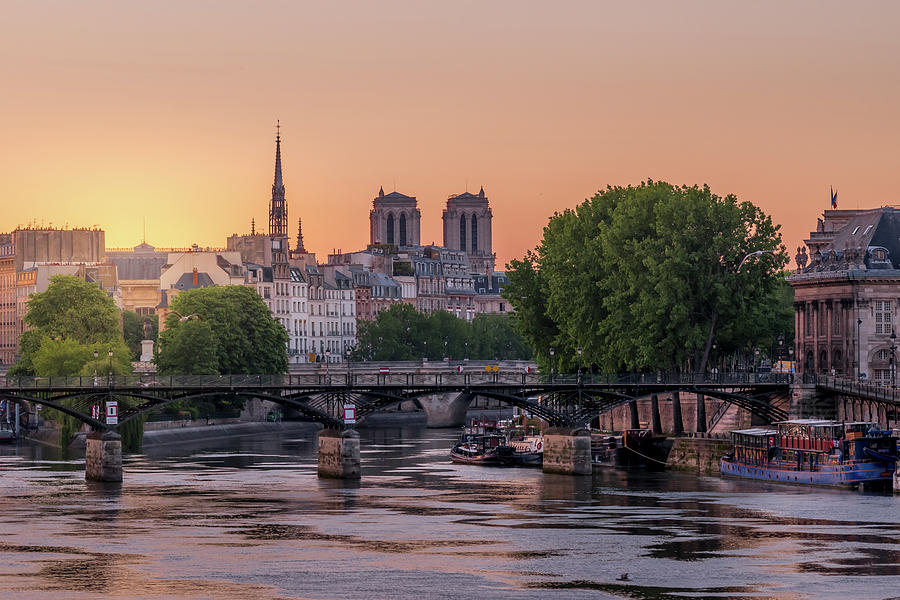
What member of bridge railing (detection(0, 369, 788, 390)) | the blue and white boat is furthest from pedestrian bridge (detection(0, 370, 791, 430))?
the blue and white boat

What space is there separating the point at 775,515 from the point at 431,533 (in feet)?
47.0

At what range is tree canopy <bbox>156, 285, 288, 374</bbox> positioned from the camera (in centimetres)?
16250

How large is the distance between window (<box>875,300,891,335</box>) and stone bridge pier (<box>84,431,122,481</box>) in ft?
140

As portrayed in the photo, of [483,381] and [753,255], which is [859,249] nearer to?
[753,255]

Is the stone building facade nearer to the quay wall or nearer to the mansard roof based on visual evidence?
the mansard roof

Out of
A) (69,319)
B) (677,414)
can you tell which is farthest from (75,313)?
(677,414)

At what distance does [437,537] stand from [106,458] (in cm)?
2646

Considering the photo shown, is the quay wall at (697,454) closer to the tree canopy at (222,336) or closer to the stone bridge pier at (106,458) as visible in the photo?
the stone bridge pier at (106,458)

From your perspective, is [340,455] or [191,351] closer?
[340,455]

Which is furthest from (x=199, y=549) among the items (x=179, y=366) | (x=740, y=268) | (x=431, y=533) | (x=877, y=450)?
(x=179, y=366)

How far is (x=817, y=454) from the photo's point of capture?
347 feet

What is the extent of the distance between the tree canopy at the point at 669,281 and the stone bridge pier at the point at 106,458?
2885 cm

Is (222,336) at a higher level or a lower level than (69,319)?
lower

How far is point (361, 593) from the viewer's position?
232ft
